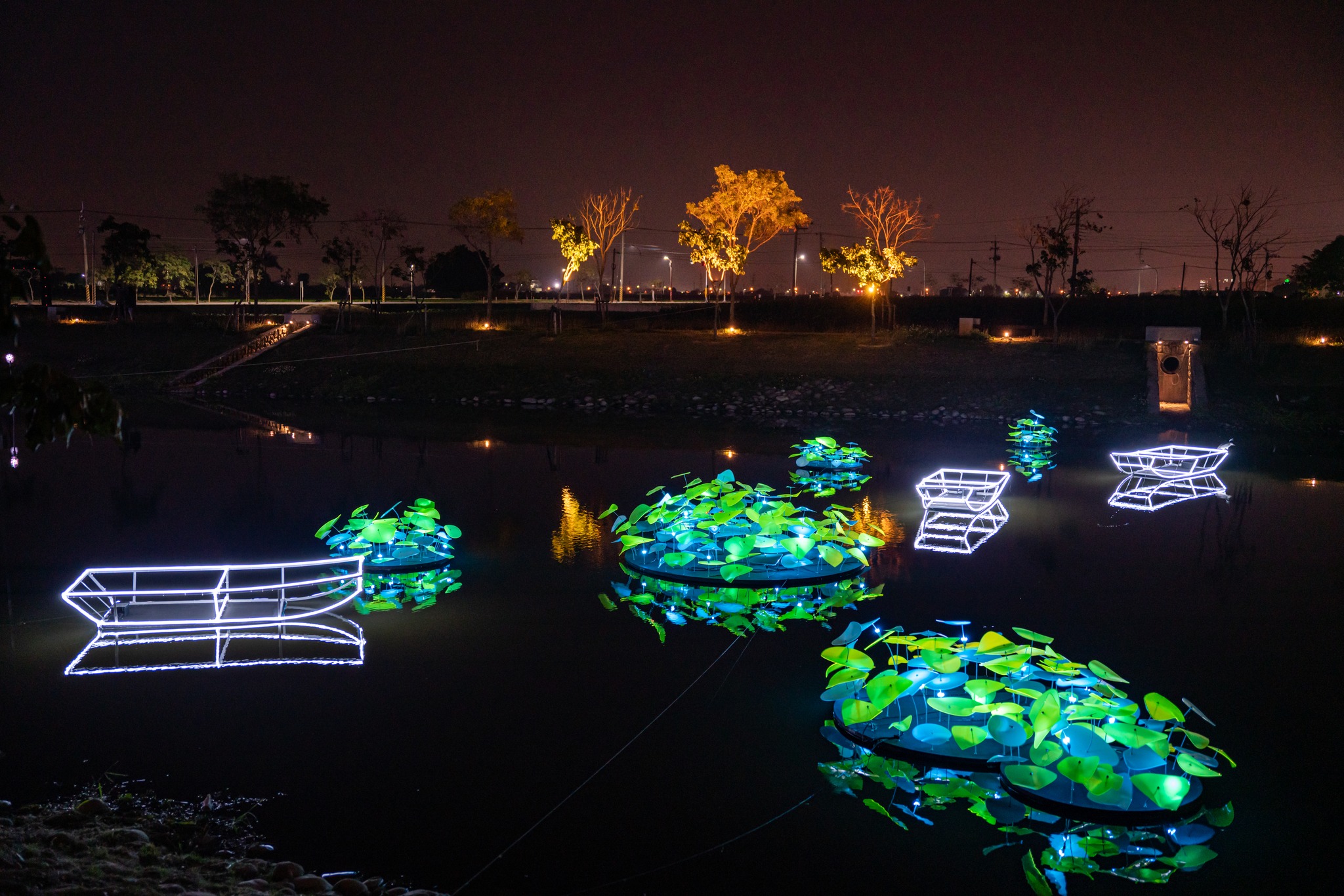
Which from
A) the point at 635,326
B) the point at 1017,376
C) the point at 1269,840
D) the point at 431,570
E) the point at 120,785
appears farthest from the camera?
the point at 635,326

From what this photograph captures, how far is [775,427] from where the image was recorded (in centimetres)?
2334

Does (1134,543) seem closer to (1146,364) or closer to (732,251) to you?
(1146,364)

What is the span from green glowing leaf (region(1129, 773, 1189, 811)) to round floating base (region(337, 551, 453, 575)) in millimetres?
6295

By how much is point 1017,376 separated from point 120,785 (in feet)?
87.1

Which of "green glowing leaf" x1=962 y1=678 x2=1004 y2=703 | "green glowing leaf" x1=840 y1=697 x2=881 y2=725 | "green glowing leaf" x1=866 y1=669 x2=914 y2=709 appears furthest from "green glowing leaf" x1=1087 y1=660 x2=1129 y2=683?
"green glowing leaf" x1=840 y1=697 x2=881 y2=725

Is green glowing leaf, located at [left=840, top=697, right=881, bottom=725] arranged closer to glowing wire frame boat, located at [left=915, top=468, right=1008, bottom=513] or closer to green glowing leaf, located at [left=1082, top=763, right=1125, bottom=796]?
green glowing leaf, located at [left=1082, top=763, right=1125, bottom=796]

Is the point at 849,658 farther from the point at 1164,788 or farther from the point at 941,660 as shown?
the point at 1164,788

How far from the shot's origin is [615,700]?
6.15 meters

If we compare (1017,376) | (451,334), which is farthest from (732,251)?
(1017,376)

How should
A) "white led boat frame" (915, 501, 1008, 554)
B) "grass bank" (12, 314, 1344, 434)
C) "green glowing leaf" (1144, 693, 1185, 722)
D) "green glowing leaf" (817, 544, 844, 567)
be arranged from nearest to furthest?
"green glowing leaf" (1144, 693, 1185, 722) < "green glowing leaf" (817, 544, 844, 567) < "white led boat frame" (915, 501, 1008, 554) < "grass bank" (12, 314, 1344, 434)

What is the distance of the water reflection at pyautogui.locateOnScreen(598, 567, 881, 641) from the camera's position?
783 centimetres

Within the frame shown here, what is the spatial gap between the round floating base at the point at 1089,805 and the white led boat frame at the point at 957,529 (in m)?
5.11

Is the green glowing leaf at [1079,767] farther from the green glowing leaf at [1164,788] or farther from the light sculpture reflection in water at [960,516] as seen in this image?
the light sculpture reflection in water at [960,516]

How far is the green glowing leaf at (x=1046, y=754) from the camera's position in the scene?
16.2ft
